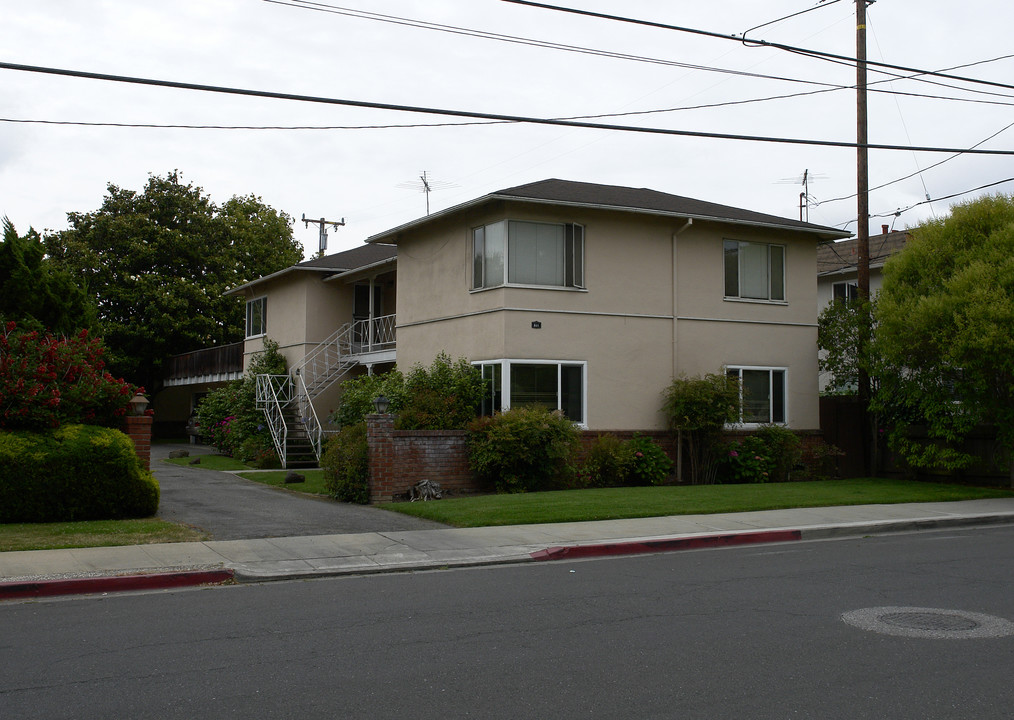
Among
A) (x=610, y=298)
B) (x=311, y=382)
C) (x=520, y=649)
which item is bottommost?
(x=520, y=649)

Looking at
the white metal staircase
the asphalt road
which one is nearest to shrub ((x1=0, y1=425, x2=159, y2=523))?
the asphalt road

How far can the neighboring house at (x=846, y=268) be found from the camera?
28469 millimetres

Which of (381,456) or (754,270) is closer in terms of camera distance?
(381,456)

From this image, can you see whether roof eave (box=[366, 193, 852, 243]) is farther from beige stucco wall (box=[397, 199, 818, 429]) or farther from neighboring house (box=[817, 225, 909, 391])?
neighboring house (box=[817, 225, 909, 391])

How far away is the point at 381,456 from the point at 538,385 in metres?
4.15

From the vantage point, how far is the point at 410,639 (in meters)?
7.25

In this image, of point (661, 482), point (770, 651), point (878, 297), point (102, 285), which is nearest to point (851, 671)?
point (770, 651)

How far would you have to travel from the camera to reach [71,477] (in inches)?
514

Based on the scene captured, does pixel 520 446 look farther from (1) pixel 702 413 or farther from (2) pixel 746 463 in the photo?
(2) pixel 746 463

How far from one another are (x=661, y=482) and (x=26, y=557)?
12.8 metres

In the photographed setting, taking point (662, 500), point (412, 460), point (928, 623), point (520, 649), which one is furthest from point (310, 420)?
point (928, 623)

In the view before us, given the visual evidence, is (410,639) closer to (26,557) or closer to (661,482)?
(26,557)

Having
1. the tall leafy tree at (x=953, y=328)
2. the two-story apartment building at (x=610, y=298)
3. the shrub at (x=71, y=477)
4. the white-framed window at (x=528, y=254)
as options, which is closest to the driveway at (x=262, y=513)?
the shrub at (x=71, y=477)

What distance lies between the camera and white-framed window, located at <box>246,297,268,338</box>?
32.9 meters
